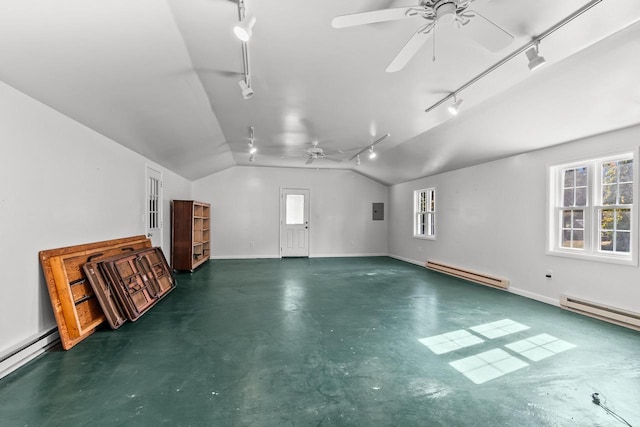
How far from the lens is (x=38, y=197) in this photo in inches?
103

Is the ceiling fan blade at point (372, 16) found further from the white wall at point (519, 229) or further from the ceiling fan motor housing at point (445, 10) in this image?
the white wall at point (519, 229)

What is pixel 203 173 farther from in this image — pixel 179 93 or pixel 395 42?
pixel 395 42

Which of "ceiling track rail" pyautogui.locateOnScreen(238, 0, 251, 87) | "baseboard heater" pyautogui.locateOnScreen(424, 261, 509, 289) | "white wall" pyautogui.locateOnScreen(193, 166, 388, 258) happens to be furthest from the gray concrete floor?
"white wall" pyautogui.locateOnScreen(193, 166, 388, 258)

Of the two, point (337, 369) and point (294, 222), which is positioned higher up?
point (294, 222)

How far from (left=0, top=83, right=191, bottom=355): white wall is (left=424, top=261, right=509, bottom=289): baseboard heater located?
5988 mm

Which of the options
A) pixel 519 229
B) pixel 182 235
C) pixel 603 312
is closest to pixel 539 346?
pixel 603 312

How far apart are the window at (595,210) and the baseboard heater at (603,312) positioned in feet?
1.85

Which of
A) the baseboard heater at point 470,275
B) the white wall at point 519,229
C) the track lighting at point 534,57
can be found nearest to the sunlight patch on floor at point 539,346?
the white wall at point 519,229

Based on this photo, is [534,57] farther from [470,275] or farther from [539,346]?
[470,275]

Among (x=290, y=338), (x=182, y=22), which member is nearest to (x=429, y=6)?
(x=182, y=22)

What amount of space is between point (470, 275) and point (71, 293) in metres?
5.97

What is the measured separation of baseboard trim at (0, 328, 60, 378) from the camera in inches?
86.2

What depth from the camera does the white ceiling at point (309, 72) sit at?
1.94m

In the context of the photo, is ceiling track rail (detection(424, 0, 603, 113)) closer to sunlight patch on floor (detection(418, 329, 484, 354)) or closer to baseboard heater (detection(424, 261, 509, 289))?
sunlight patch on floor (detection(418, 329, 484, 354))
